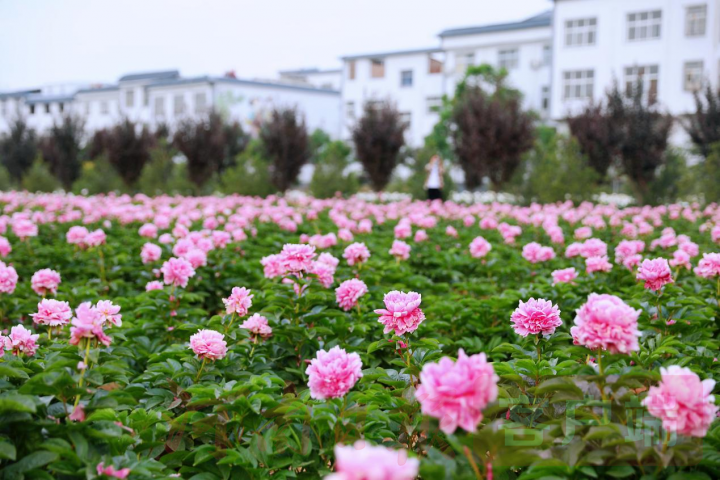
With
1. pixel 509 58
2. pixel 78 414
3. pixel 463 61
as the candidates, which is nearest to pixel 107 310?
pixel 78 414

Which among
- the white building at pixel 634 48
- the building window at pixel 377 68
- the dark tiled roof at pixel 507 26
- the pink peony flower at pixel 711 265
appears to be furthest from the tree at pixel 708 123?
the building window at pixel 377 68

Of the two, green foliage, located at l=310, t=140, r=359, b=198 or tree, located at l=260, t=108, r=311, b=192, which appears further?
tree, located at l=260, t=108, r=311, b=192

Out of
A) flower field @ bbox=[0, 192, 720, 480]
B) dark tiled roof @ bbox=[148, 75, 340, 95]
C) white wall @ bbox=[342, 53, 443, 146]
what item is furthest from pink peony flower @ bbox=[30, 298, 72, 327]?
dark tiled roof @ bbox=[148, 75, 340, 95]

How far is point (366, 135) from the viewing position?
20.8 meters

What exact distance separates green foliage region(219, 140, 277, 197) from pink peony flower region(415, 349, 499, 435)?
1808cm

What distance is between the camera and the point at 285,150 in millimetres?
20547

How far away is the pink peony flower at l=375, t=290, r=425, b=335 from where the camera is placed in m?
2.40

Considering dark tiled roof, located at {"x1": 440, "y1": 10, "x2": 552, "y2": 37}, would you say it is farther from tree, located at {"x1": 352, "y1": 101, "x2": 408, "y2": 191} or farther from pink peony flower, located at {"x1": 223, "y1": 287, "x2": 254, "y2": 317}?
pink peony flower, located at {"x1": 223, "y1": 287, "x2": 254, "y2": 317}

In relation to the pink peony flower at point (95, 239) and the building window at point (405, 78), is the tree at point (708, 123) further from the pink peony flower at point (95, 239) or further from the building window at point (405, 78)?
the building window at point (405, 78)

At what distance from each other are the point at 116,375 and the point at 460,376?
5.03ft

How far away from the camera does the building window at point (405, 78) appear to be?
4362cm

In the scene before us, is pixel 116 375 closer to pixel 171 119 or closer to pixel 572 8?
pixel 572 8

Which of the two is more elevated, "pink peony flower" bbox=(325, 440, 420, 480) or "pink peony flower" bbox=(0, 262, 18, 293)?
"pink peony flower" bbox=(325, 440, 420, 480)

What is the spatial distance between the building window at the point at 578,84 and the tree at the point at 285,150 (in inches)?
672
